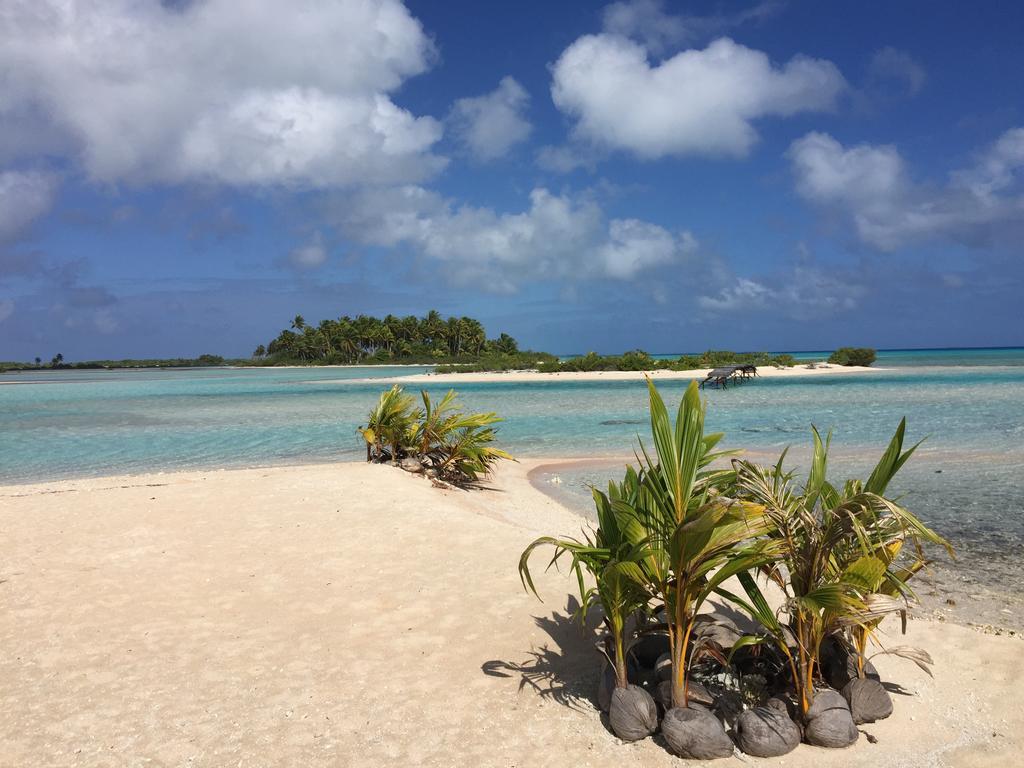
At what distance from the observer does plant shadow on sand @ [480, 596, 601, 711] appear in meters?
4.61

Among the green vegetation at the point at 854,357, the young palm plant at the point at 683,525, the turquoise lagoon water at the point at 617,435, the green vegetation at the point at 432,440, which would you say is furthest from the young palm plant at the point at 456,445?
the green vegetation at the point at 854,357

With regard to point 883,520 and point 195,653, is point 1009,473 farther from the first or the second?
point 195,653

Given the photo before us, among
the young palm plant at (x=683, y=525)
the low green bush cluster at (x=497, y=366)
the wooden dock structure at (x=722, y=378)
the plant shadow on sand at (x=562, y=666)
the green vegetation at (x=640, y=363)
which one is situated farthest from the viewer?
the low green bush cluster at (x=497, y=366)

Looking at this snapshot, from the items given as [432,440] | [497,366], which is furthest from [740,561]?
[497,366]

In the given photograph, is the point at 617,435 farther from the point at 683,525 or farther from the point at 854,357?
the point at 854,357

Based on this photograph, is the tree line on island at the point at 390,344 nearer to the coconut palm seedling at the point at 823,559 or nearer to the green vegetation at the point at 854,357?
the green vegetation at the point at 854,357

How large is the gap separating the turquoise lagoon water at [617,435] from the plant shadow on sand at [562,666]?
3979 millimetres

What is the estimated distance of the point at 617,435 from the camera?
2038 cm

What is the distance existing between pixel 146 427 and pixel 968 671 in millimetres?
26603

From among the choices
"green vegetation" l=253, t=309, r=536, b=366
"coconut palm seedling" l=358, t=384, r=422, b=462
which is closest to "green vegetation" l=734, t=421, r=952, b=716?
"coconut palm seedling" l=358, t=384, r=422, b=462

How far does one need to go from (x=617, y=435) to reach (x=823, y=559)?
16634 mm

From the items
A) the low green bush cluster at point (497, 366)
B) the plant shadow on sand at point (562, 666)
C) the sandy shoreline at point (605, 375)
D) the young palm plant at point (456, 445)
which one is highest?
the low green bush cluster at point (497, 366)

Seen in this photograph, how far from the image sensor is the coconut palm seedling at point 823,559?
3.62 meters

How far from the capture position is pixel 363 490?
33.1ft
